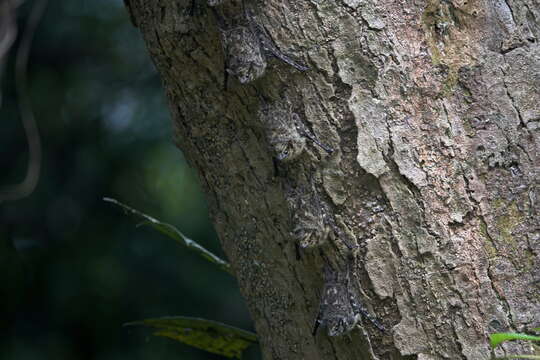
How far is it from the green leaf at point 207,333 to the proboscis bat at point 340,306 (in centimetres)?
37

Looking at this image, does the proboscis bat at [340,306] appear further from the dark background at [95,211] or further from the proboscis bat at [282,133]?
the dark background at [95,211]

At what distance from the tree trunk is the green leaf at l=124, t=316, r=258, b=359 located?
37 cm

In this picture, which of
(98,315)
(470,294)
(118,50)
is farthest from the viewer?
(118,50)

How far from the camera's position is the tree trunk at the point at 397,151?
0.80 m

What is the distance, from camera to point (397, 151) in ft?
2.65

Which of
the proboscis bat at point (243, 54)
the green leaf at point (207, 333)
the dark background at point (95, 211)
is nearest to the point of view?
the proboscis bat at point (243, 54)

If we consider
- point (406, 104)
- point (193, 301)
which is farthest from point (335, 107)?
point (193, 301)

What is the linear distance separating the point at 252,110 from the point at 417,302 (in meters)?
0.30

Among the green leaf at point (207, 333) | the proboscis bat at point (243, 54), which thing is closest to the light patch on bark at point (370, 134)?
the proboscis bat at point (243, 54)

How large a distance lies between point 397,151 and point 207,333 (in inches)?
21.9

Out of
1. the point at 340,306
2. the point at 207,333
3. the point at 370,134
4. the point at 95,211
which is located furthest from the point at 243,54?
the point at 95,211

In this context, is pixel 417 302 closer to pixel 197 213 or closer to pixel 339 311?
pixel 339 311

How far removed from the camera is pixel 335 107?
0.82 m

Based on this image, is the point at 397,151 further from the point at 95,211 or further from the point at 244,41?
the point at 95,211
